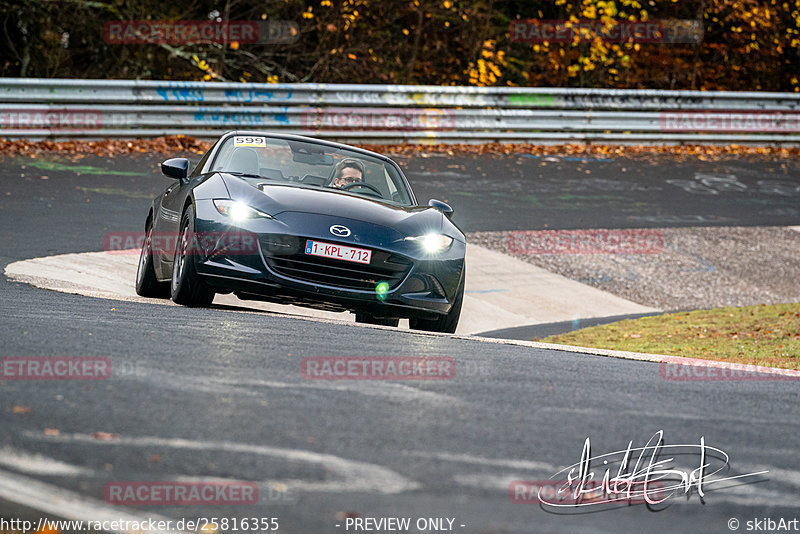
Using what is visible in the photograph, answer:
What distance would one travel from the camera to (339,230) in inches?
301

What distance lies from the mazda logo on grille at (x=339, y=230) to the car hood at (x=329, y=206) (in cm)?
11

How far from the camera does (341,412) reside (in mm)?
4312

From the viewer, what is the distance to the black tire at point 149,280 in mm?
9156

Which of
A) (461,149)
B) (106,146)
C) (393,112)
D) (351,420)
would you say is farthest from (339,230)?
(461,149)

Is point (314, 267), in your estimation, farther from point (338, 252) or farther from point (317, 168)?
point (317, 168)

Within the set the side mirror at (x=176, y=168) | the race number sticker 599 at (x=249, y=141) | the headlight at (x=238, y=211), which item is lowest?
the headlight at (x=238, y=211)

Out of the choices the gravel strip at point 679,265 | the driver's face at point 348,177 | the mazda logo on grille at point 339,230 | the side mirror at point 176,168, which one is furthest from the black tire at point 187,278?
the gravel strip at point 679,265

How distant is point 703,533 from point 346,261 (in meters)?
4.50

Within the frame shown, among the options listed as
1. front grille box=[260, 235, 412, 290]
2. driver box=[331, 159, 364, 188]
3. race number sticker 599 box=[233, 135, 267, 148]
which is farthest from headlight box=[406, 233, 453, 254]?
race number sticker 599 box=[233, 135, 267, 148]

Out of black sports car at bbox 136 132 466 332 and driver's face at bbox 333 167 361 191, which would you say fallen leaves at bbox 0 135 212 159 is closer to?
driver's face at bbox 333 167 361 191

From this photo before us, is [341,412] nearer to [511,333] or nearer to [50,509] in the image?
[50,509]

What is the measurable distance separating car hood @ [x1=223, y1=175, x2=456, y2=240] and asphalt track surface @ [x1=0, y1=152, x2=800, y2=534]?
2.50ft

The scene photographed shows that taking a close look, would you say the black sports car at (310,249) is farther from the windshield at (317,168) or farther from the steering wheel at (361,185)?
the steering wheel at (361,185)

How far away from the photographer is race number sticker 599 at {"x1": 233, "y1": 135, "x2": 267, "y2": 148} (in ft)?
29.3
